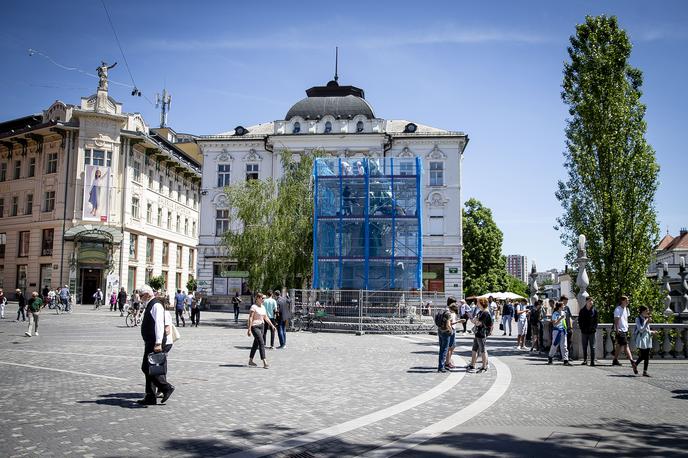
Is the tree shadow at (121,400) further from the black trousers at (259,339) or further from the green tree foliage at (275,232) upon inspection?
the green tree foliage at (275,232)

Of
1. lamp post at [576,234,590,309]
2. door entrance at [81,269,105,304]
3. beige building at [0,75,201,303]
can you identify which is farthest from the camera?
door entrance at [81,269,105,304]

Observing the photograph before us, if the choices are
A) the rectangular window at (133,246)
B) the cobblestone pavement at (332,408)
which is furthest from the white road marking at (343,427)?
the rectangular window at (133,246)

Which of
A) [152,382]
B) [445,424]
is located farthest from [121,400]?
[445,424]

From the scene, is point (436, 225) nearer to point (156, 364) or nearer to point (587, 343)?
point (587, 343)

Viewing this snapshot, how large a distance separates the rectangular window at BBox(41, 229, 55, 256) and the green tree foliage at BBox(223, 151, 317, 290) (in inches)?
742

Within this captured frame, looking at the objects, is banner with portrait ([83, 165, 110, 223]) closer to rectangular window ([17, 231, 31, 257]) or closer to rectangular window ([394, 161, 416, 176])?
rectangular window ([17, 231, 31, 257])

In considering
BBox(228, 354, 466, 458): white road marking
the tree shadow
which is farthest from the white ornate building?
the tree shadow

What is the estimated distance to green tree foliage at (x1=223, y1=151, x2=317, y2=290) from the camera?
30062mm

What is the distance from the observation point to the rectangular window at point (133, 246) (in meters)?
45.8

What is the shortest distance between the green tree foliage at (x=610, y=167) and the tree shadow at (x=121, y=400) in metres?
16.2

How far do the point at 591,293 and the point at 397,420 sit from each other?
1472 cm

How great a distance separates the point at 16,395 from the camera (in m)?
8.68

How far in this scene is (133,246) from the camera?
46.5 meters

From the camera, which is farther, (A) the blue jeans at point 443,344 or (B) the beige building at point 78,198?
(B) the beige building at point 78,198
